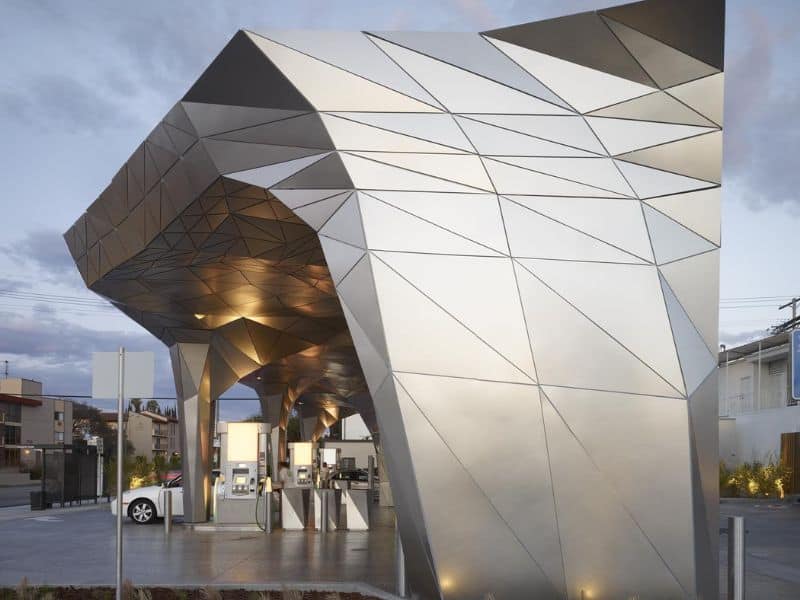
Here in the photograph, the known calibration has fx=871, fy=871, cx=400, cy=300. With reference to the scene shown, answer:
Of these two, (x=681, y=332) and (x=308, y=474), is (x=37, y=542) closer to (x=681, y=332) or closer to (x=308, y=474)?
(x=308, y=474)

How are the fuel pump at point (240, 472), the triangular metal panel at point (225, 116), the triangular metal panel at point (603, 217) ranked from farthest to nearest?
the fuel pump at point (240, 472)
the triangular metal panel at point (225, 116)
the triangular metal panel at point (603, 217)

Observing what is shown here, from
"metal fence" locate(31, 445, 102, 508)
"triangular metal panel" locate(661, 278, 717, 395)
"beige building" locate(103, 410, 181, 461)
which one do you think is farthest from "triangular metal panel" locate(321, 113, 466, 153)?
"beige building" locate(103, 410, 181, 461)

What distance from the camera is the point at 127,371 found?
9.77m

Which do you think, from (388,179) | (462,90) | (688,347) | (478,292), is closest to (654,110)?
(462,90)

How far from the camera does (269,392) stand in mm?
41219

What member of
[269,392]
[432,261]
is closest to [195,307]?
[432,261]

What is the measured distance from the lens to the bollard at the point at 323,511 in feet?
68.6

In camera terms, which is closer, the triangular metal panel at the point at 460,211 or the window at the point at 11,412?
the triangular metal panel at the point at 460,211

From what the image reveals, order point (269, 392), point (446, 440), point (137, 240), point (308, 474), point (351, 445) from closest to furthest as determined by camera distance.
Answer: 1. point (446, 440)
2. point (137, 240)
3. point (308, 474)
4. point (269, 392)
5. point (351, 445)

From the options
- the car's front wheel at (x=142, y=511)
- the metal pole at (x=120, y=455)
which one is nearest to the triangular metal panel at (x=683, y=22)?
the metal pole at (x=120, y=455)

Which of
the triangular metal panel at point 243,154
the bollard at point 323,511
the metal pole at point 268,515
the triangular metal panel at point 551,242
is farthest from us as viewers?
the metal pole at point 268,515

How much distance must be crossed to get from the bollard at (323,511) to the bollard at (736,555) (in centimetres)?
1292

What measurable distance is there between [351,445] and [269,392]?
25030 mm

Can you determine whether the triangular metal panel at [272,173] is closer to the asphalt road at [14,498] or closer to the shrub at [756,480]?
the asphalt road at [14,498]
